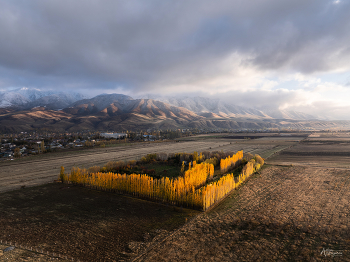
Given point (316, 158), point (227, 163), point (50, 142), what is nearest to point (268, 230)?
point (227, 163)

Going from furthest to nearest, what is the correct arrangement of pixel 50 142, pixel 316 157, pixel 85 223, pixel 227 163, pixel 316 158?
pixel 50 142 → pixel 316 157 → pixel 316 158 → pixel 227 163 → pixel 85 223

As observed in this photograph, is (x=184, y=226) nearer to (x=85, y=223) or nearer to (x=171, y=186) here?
(x=171, y=186)

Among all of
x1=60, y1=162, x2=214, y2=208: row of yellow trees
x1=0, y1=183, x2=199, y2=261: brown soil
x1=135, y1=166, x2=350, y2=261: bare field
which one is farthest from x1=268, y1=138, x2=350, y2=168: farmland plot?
x1=0, y1=183, x2=199, y2=261: brown soil

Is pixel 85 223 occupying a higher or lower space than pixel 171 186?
lower

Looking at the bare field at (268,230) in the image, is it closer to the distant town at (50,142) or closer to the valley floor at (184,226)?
the valley floor at (184,226)

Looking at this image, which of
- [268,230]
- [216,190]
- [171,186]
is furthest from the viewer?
[216,190]

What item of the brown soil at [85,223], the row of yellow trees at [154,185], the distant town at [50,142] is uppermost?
the row of yellow trees at [154,185]

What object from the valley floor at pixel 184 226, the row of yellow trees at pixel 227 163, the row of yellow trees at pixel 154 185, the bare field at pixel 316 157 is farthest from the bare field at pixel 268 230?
the bare field at pixel 316 157
